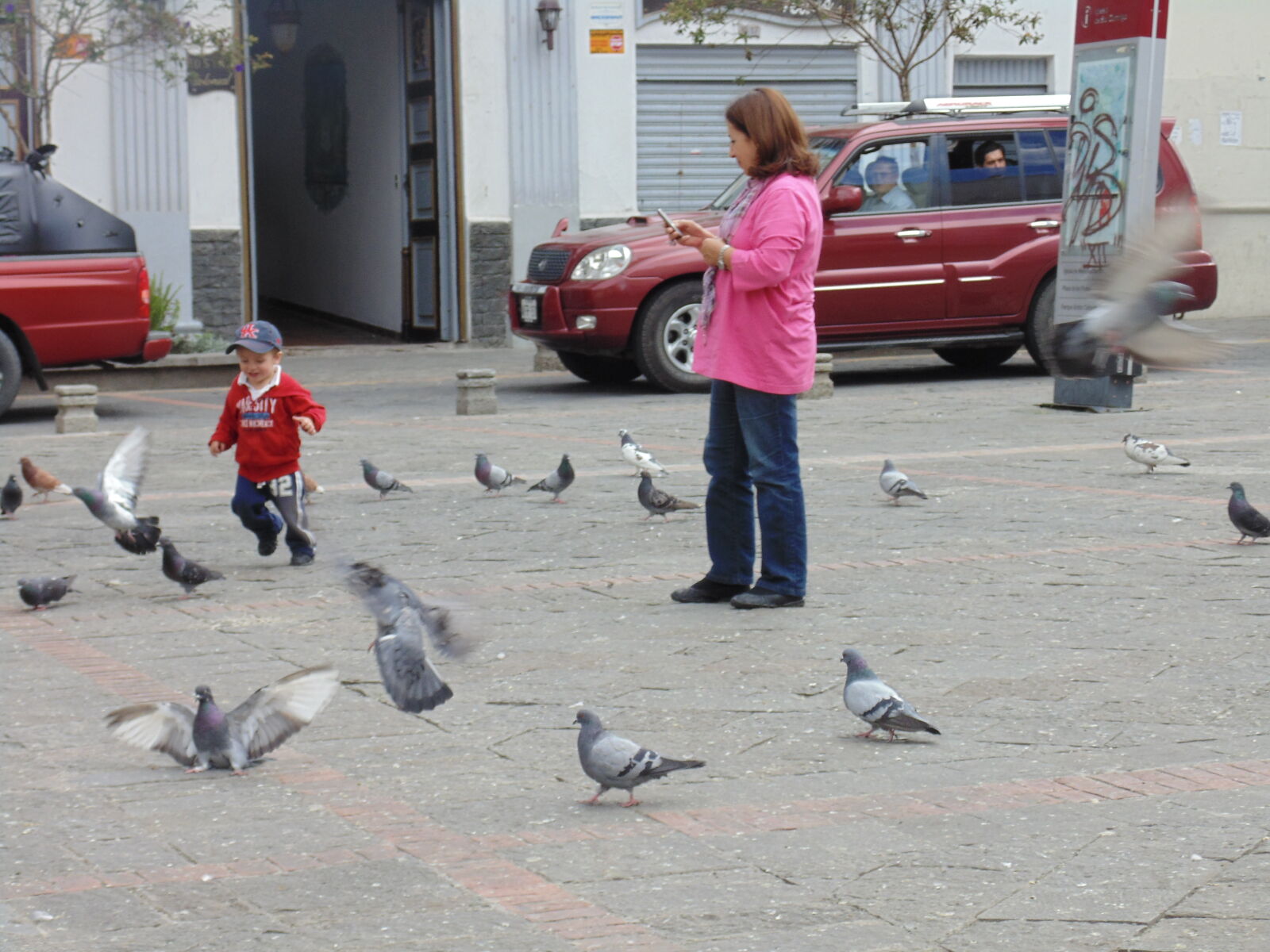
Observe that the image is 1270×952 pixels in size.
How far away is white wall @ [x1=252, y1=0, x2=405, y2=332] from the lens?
68.6 ft

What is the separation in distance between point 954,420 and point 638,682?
282 inches

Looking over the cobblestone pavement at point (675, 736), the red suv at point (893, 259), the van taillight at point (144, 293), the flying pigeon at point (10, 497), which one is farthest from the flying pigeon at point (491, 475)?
the van taillight at point (144, 293)

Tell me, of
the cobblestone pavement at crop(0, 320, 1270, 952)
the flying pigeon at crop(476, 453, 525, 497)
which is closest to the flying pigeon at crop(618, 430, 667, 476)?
the cobblestone pavement at crop(0, 320, 1270, 952)

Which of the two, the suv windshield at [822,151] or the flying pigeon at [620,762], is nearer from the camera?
the flying pigeon at [620,762]

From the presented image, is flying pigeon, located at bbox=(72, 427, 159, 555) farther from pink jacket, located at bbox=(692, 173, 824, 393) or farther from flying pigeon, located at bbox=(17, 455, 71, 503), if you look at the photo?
pink jacket, located at bbox=(692, 173, 824, 393)

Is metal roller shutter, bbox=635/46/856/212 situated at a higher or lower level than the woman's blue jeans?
higher

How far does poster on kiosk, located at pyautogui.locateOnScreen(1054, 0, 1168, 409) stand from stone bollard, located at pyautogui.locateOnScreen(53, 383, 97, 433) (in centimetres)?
618

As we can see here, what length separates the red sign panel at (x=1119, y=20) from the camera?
1208 centimetres

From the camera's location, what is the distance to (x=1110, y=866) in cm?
384

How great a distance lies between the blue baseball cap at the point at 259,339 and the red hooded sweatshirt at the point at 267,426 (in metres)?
0.17

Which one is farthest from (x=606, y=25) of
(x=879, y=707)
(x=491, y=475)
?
(x=879, y=707)

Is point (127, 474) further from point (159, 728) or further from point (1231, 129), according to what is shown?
point (1231, 129)

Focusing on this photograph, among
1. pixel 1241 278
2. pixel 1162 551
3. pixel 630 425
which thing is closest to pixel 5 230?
pixel 630 425

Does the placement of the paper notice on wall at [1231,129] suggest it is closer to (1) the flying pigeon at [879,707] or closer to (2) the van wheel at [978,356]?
(2) the van wheel at [978,356]
